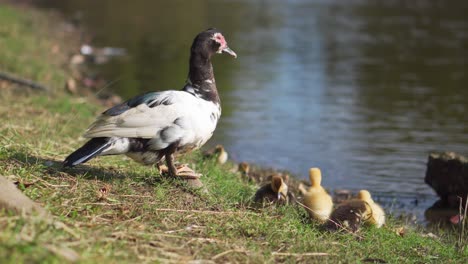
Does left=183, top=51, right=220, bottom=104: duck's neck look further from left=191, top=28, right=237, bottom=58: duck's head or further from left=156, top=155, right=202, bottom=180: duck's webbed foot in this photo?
left=156, top=155, right=202, bottom=180: duck's webbed foot

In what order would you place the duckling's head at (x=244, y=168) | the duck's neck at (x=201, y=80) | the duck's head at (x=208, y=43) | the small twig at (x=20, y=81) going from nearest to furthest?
the duck's neck at (x=201, y=80)
the duck's head at (x=208, y=43)
the duckling's head at (x=244, y=168)
the small twig at (x=20, y=81)

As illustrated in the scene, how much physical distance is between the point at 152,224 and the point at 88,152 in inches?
33.0

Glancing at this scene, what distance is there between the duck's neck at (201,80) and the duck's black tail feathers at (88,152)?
0.85m

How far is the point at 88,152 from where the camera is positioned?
207 inches

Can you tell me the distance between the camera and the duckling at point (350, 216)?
5617 mm

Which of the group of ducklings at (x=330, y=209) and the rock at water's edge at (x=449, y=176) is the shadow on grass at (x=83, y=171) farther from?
the rock at water's edge at (x=449, y=176)

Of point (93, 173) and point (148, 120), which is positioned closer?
point (148, 120)

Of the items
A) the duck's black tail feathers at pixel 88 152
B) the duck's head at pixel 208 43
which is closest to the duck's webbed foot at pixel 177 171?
the duck's black tail feathers at pixel 88 152

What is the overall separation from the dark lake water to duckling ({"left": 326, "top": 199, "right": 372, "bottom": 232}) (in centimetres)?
Answer: 210

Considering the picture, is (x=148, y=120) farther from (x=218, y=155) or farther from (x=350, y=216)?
(x=218, y=155)

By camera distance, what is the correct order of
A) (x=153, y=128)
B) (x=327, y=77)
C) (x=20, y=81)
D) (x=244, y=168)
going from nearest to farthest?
(x=153, y=128), (x=244, y=168), (x=20, y=81), (x=327, y=77)

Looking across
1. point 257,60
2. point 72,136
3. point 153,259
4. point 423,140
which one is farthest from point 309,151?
point 257,60

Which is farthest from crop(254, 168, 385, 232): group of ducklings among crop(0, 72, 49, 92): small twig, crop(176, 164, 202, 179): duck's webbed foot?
crop(0, 72, 49, 92): small twig

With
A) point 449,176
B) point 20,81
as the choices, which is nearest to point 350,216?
point 449,176
